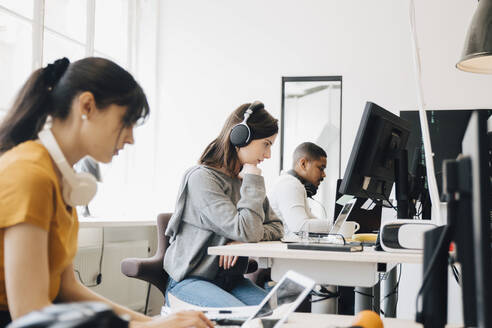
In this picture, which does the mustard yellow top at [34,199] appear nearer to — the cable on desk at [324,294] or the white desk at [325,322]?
the white desk at [325,322]

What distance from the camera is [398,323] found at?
4.26 feet

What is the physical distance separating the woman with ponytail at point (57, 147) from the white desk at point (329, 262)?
0.56 meters

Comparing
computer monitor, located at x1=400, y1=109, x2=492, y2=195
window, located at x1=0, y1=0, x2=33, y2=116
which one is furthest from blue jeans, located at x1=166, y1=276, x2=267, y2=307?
computer monitor, located at x1=400, y1=109, x2=492, y2=195

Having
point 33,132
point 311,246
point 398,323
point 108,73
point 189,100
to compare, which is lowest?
point 398,323

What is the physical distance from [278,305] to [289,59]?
3.76m

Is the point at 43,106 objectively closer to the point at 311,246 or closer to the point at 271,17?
the point at 311,246

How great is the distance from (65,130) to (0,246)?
0.26 m

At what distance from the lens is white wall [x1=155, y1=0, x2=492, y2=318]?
4.45 m

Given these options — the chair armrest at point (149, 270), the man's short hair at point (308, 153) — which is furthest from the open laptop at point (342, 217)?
the man's short hair at point (308, 153)

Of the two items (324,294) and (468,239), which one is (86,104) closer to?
(468,239)

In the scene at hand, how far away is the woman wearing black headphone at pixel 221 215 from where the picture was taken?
6.56 ft

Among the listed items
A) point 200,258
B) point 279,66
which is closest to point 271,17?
point 279,66

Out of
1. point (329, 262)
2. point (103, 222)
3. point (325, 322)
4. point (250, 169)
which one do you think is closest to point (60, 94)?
point (325, 322)

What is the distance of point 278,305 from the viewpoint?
1.17 m
